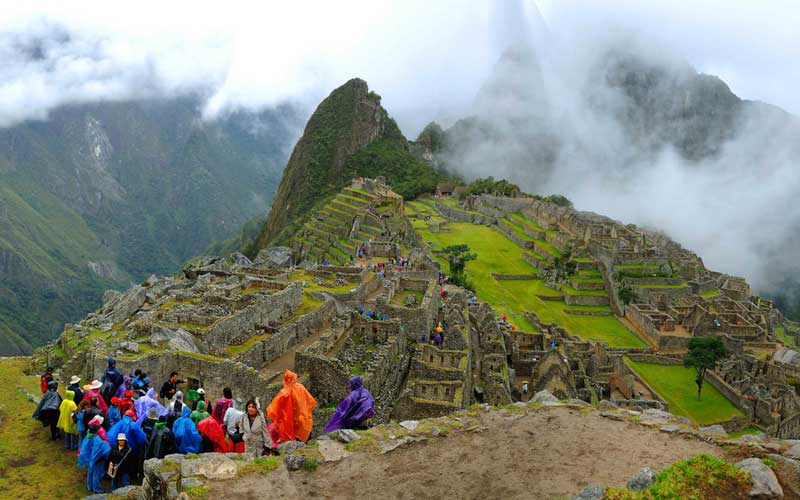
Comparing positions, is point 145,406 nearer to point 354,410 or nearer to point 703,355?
point 354,410

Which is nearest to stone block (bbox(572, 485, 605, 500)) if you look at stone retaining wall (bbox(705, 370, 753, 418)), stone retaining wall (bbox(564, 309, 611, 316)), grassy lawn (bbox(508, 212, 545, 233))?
stone retaining wall (bbox(705, 370, 753, 418))

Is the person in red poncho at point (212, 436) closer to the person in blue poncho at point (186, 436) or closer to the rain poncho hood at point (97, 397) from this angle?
the person in blue poncho at point (186, 436)

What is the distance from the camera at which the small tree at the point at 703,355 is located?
4150cm

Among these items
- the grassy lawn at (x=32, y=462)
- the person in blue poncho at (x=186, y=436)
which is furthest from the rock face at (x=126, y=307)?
the person in blue poncho at (x=186, y=436)

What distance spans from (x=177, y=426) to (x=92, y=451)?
70.9 inches

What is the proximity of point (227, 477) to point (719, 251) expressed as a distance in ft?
466

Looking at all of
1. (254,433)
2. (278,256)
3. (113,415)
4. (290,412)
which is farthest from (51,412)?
(278,256)

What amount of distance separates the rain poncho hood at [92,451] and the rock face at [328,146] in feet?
320

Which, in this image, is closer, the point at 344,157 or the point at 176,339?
the point at 176,339

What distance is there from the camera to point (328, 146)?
442ft

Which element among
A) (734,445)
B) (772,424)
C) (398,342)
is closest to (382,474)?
(734,445)

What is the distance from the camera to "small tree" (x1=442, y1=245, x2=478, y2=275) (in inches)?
1965

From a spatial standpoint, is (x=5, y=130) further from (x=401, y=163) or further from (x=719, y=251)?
(x=719, y=251)

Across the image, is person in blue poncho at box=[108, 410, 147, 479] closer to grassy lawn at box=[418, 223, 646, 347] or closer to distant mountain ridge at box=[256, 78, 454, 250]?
grassy lawn at box=[418, 223, 646, 347]
